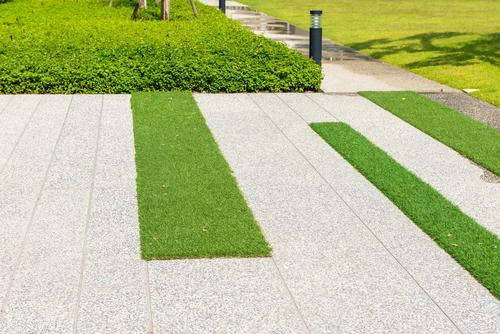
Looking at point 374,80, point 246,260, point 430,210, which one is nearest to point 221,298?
point 246,260

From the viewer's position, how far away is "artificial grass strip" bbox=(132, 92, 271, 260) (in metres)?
6.13

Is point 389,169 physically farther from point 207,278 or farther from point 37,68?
point 37,68

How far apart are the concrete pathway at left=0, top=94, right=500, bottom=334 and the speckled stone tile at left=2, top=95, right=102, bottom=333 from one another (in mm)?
13

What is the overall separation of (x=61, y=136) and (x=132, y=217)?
3.30 metres

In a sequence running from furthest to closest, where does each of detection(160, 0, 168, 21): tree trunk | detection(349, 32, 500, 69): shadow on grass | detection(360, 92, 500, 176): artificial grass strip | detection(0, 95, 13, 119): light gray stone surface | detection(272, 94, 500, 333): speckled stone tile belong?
detection(160, 0, 168, 21): tree trunk → detection(349, 32, 500, 69): shadow on grass → detection(0, 95, 13, 119): light gray stone surface → detection(360, 92, 500, 176): artificial grass strip → detection(272, 94, 500, 333): speckled stone tile

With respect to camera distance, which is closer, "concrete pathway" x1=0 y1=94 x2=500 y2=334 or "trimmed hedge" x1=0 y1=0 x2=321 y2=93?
"concrete pathway" x1=0 y1=94 x2=500 y2=334

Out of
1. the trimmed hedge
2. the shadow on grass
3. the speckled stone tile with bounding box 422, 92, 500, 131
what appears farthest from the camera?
the shadow on grass

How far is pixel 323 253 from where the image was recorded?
609 centimetres

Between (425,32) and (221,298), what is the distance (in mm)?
18521

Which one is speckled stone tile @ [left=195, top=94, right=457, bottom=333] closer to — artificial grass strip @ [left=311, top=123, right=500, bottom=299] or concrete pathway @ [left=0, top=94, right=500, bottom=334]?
concrete pathway @ [left=0, top=94, right=500, bottom=334]

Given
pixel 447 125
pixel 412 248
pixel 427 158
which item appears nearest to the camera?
pixel 412 248

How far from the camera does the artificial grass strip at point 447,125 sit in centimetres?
916

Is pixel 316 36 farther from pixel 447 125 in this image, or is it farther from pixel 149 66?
pixel 447 125

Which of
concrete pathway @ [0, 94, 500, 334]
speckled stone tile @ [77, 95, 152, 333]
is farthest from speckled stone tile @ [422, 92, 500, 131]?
speckled stone tile @ [77, 95, 152, 333]
